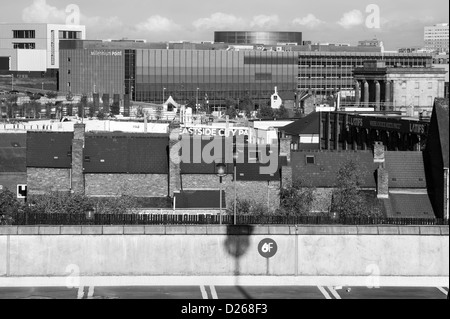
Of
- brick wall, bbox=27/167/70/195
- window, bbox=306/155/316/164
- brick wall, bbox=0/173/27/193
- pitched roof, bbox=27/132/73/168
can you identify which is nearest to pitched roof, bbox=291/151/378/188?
window, bbox=306/155/316/164

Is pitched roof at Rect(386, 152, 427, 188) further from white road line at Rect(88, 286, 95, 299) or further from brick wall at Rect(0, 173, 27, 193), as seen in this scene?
white road line at Rect(88, 286, 95, 299)

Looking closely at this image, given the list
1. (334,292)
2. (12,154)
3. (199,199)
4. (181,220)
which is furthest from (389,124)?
(334,292)

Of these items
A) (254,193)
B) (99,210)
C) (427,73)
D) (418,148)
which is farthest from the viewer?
(427,73)

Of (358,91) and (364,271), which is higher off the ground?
(358,91)

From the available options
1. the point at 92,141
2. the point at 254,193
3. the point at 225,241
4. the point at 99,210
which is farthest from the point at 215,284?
the point at 92,141

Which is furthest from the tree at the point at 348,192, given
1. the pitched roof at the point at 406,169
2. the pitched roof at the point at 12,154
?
the pitched roof at the point at 12,154

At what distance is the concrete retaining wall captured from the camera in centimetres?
4425

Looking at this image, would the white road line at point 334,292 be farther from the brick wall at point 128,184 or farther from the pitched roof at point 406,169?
the brick wall at point 128,184

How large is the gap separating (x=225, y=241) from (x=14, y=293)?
24.2 feet

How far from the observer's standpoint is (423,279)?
45.2 m

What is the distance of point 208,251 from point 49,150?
34.9m

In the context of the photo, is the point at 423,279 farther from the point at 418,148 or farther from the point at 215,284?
the point at 418,148

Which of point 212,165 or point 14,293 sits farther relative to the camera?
point 212,165

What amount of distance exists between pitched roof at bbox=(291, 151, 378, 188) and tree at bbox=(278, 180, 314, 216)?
0.78 metres
